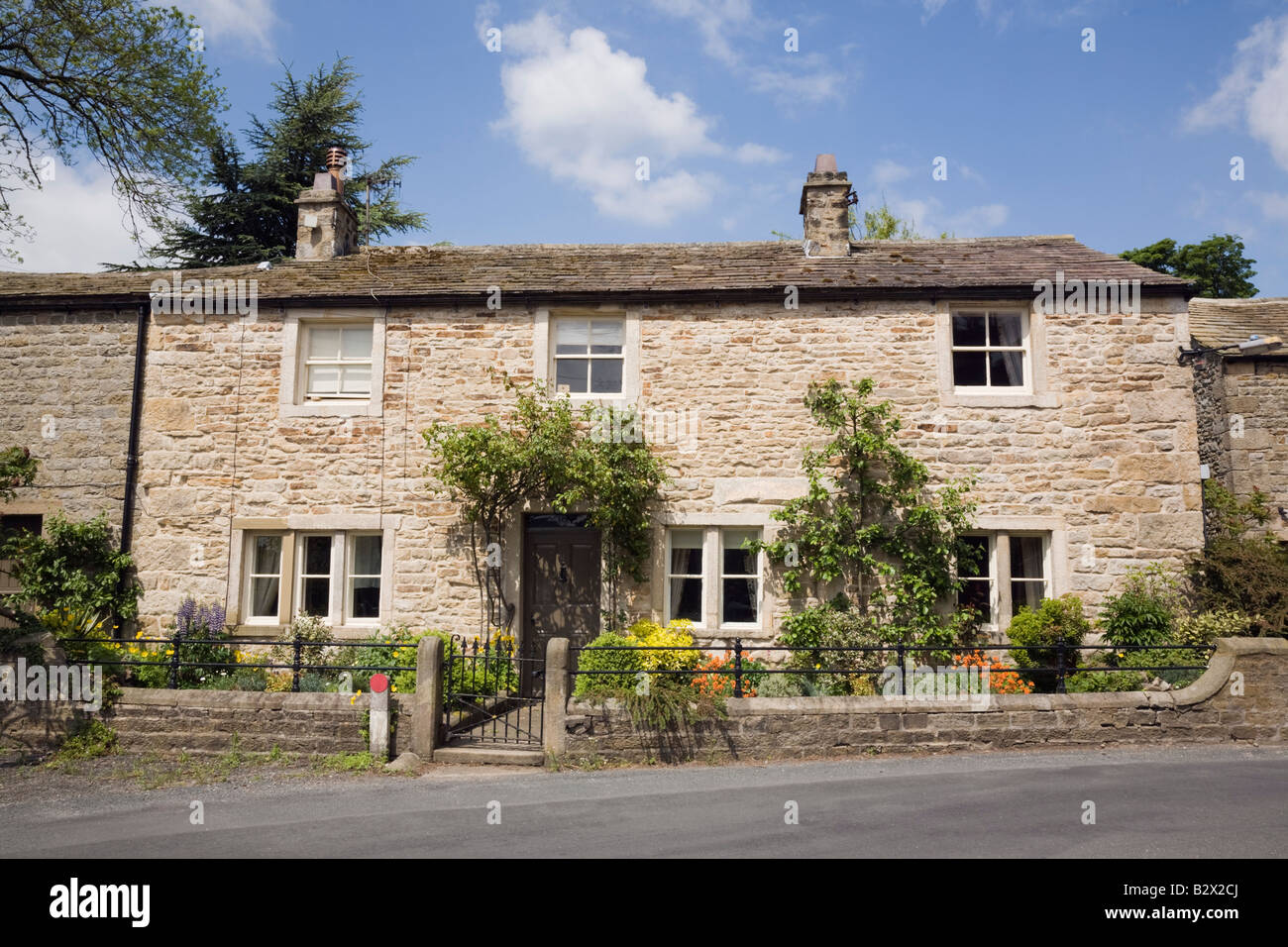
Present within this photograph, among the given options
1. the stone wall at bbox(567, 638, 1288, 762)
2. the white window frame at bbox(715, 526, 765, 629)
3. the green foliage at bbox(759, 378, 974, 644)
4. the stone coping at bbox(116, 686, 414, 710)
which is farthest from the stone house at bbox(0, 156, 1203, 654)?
the stone coping at bbox(116, 686, 414, 710)

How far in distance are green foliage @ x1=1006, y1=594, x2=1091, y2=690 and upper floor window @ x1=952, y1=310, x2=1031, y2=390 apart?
312 cm

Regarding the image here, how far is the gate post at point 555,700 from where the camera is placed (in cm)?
843

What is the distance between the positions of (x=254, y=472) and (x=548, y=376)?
437 centimetres

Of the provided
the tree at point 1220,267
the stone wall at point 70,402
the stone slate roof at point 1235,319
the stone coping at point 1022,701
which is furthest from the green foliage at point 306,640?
the tree at point 1220,267

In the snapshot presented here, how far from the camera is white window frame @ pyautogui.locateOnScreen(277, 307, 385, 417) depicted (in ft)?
38.8

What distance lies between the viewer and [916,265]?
1228 centimetres

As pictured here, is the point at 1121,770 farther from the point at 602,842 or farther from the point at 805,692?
the point at 602,842

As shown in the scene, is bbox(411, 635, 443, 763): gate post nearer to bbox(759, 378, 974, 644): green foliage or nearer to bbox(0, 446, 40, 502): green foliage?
bbox(759, 378, 974, 644): green foliage

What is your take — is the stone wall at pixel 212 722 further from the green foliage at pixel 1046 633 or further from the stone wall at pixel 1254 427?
the stone wall at pixel 1254 427

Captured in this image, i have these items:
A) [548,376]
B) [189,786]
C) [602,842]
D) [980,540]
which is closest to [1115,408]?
[980,540]

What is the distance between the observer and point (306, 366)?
1216cm

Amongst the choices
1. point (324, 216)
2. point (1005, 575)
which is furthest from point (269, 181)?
point (1005, 575)

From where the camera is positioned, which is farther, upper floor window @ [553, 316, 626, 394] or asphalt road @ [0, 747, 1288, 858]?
upper floor window @ [553, 316, 626, 394]
